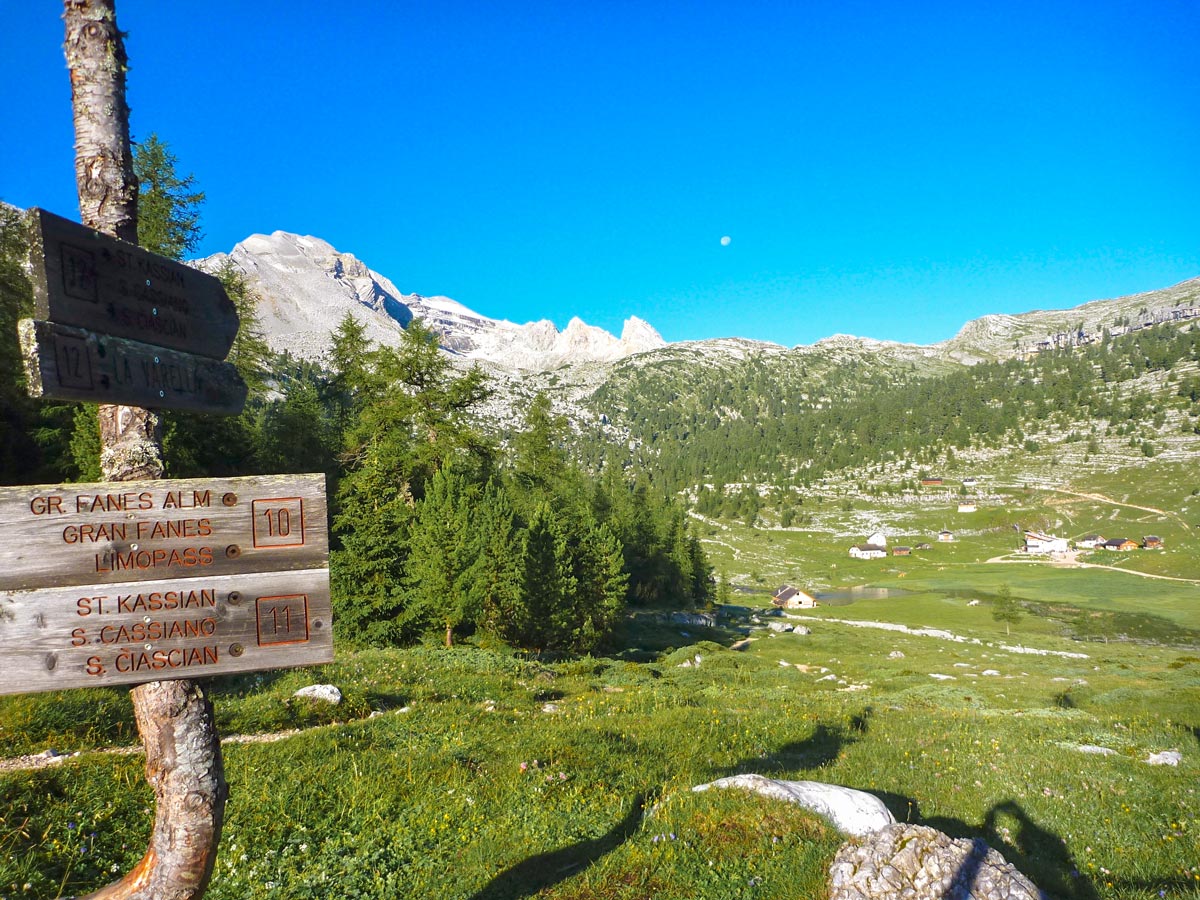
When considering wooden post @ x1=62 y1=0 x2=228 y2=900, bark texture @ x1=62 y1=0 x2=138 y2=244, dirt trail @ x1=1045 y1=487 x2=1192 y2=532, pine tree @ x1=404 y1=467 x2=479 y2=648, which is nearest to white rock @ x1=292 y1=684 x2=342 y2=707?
wooden post @ x1=62 y1=0 x2=228 y2=900

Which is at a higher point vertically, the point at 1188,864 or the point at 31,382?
the point at 31,382

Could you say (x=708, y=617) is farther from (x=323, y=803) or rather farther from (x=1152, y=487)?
(x=1152, y=487)

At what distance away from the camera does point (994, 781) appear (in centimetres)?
1028

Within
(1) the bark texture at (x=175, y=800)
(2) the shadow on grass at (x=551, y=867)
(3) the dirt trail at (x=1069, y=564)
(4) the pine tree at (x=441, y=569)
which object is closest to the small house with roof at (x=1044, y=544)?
(3) the dirt trail at (x=1069, y=564)

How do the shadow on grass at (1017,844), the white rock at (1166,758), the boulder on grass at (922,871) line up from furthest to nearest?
the white rock at (1166,758), the shadow on grass at (1017,844), the boulder on grass at (922,871)

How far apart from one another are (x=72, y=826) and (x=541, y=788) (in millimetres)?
5250

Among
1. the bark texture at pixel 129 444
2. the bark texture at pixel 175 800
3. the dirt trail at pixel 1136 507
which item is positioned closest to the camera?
the bark texture at pixel 175 800

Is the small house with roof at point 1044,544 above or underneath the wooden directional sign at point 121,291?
underneath

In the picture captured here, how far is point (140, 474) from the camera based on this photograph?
430 centimetres

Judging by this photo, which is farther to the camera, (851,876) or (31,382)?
(851,876)

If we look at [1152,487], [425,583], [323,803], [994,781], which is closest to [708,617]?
[425,583]

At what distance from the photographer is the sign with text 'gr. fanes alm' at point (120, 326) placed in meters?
3.56

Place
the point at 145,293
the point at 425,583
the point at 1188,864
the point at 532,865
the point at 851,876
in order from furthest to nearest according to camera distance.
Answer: the point at 425,583
the point at 1188,864
the point at 532,865
the point at 851,876
the point at 145,293

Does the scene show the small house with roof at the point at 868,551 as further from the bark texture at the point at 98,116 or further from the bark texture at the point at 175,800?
the bark texture at the point at 98,116
